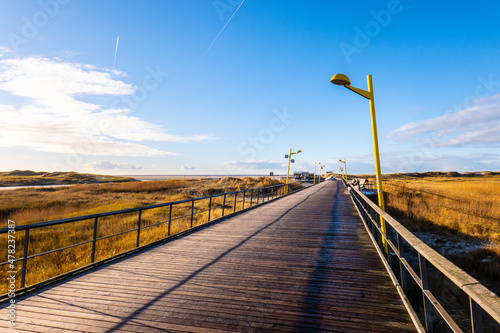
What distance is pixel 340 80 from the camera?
707 cm

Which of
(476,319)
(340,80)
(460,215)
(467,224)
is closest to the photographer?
(476,319)

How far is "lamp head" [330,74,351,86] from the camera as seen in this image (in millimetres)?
7016

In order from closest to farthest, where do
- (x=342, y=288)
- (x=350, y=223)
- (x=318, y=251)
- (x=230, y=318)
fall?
(x=230, y=318), (x=342, y=288), (x=318, y=251), (x=350, y=223)

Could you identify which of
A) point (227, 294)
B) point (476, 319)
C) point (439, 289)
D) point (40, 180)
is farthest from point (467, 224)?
point (40, 180)

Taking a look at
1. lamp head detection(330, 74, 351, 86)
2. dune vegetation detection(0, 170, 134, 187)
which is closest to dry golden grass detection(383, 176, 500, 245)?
lamp head detection(330, 74, 351, 86)

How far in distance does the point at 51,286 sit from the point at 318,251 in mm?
5451

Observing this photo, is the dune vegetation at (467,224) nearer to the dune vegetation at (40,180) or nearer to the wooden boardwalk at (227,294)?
the wooden boardwalk at (227,294)

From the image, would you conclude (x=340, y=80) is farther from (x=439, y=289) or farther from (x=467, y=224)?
(x=467, y=224)

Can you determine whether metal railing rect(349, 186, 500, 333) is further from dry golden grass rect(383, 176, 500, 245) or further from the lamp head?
dry golden grass rect(383, 176, 500, 245)

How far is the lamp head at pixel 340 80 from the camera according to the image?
23.0 ft

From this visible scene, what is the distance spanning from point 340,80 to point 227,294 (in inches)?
237

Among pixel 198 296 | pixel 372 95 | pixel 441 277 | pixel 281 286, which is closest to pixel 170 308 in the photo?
pixel 198 296

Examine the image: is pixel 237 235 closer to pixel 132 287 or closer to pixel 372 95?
pixel 132 287

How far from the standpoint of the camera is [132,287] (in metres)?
4.30
